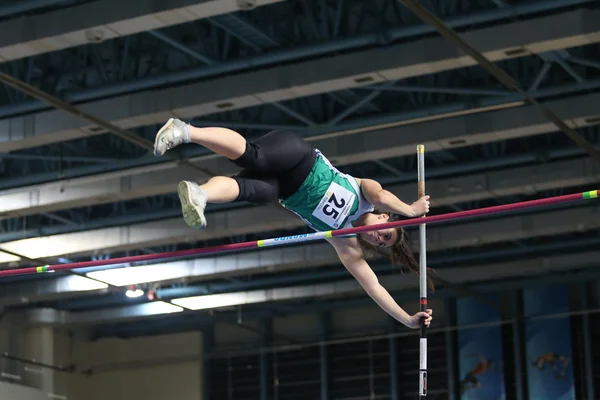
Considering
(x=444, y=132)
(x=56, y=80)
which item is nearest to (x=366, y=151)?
(x=444, y=132)

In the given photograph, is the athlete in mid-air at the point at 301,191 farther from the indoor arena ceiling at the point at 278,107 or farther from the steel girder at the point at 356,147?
the steel girder at the point at 356,147

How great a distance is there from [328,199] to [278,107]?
482 cm

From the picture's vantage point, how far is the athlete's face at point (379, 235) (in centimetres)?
655

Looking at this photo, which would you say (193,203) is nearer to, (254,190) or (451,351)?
(254,190)

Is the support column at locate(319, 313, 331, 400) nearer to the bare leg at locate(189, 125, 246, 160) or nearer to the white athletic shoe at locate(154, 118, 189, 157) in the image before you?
the bare leg at locate(189, 125, 246, 160)

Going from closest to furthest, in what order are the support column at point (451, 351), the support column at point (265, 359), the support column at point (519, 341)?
1. the support column at point (519, 341)
2. the support column at point (451, 351)
3. the support column at point (265, 359)

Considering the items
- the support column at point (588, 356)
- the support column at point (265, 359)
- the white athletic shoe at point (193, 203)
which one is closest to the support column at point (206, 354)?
the support column at point (265, 359)

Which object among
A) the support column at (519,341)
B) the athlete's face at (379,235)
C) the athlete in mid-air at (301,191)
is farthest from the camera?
the support column at (519,341)

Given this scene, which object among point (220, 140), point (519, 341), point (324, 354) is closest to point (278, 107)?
point (220, 140)

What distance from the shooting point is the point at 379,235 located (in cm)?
655

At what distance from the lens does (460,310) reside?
18.0 meters

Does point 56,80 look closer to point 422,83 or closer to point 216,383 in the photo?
point 422,83

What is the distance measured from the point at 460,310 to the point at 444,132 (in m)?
7.18

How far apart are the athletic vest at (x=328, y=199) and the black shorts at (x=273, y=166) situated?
0.06 metres
